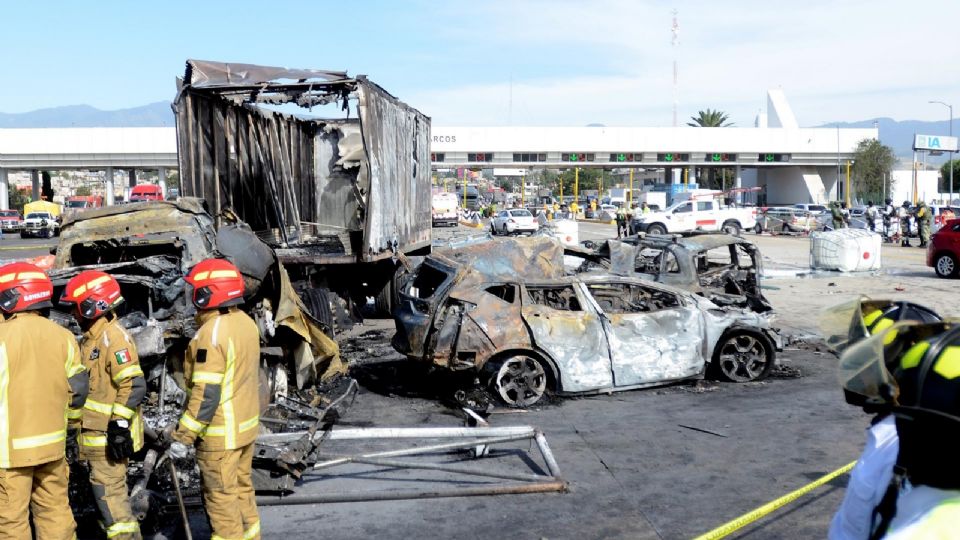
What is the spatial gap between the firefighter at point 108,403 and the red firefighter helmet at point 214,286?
0.79 m

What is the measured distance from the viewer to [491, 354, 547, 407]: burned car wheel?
345 inches

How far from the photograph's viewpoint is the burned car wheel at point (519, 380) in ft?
28.7

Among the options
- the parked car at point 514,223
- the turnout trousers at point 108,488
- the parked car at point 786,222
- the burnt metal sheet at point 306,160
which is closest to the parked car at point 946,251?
the burnt metal sheet at point 306,160

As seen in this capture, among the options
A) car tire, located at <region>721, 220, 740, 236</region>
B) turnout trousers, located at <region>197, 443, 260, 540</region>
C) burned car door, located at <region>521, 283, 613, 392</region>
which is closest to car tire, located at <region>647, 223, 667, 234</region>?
car tire, located at <region>721, 220, 740, 236</region>

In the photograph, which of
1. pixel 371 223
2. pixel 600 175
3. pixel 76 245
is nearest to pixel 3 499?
pixel 76 245

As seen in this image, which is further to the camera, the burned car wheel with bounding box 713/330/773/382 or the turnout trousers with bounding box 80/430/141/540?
the burned car wheel with bounding box 713/330/773/382

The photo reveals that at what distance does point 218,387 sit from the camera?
471 centimetres

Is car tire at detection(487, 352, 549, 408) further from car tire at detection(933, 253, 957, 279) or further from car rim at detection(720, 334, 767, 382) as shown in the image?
car tire at detection(933, 253, 957, 279)

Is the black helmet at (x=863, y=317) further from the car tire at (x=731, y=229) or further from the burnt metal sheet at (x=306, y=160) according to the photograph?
the car tire at (x=731, y=229)

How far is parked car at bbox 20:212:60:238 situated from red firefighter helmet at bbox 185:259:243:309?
40.2 m

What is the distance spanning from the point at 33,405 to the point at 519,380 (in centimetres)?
512

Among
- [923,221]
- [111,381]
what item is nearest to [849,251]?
[923,221]

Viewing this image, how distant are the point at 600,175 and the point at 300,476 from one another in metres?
100

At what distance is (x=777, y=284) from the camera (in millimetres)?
19344
